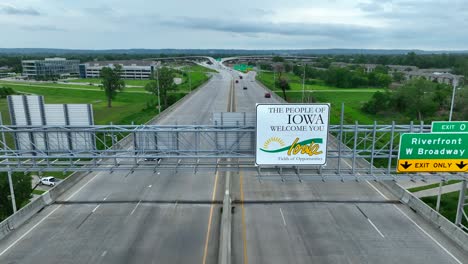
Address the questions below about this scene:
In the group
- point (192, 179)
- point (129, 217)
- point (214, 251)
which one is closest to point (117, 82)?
point (192, 179)

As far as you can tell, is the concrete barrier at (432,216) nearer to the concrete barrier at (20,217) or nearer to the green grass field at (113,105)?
the concrete barrier at (20,217)

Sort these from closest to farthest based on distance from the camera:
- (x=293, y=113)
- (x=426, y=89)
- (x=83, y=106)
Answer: (x=293, y=113)
(x=83, y=106)
(x=426, y=89)

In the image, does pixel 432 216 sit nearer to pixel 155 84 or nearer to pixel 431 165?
pixel 431 165

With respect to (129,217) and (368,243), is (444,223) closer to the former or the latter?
(368,243)

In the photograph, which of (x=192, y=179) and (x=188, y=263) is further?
(x=192, y=179)

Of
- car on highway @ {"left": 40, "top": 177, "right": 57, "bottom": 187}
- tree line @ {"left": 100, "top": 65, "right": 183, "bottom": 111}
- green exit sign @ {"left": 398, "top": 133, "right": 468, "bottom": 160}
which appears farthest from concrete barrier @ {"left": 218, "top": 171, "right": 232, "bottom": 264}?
tree line @ {"left": 100, "top": 65, "right": 183, "bottom": 111}

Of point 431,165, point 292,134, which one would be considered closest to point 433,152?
point 431,165

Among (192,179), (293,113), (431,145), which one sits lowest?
(192,179)
